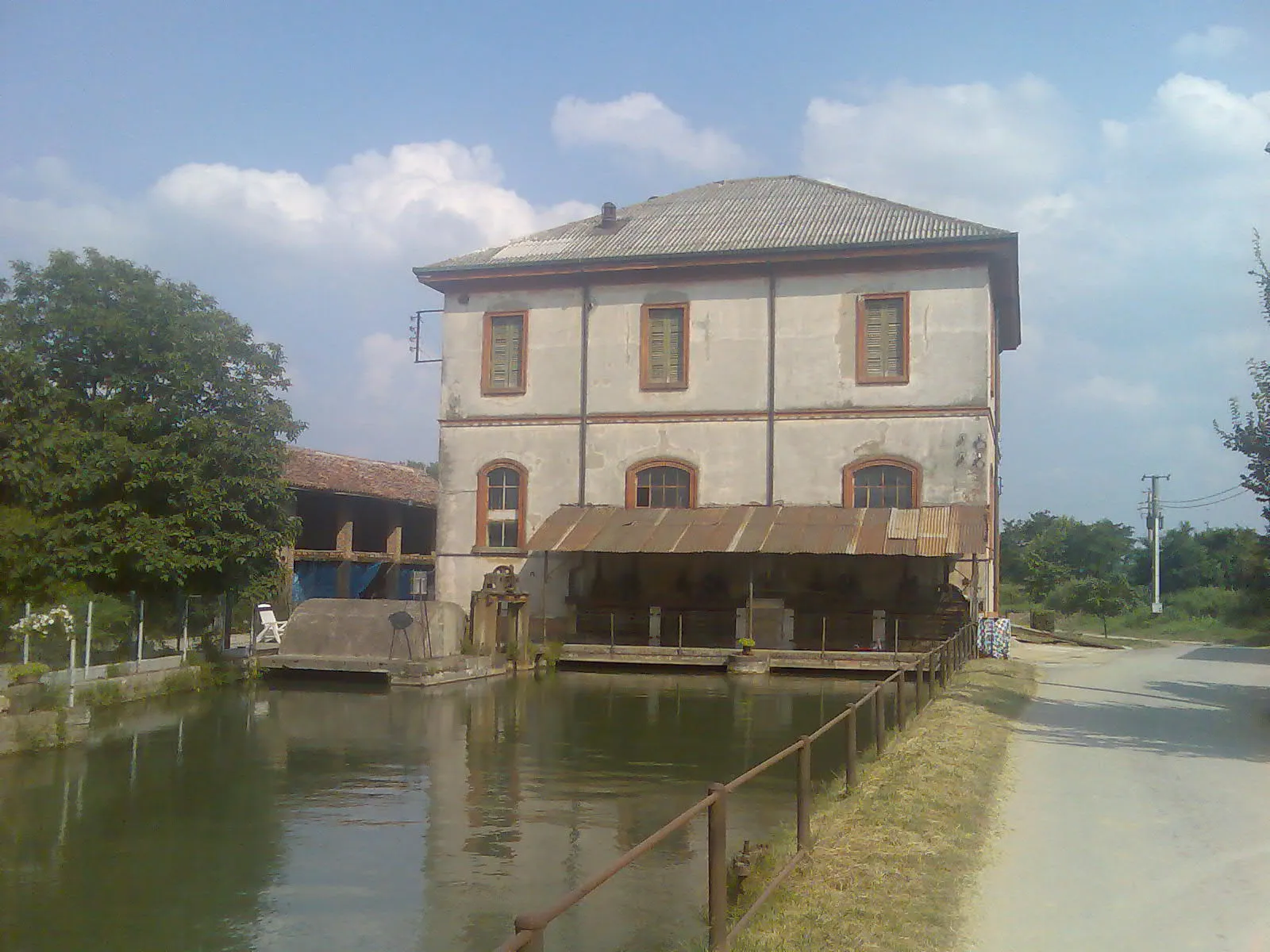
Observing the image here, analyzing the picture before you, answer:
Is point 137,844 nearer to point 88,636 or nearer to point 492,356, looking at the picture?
point 88,636

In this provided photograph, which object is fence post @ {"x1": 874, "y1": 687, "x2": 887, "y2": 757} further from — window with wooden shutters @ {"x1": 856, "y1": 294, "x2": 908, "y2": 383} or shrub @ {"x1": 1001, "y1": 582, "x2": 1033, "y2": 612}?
shrub @ {"x1": 1001, "y1": 582, "x2": 1033, "y2": 612}

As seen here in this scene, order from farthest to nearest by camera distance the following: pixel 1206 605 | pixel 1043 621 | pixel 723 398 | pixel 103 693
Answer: pixel 1206 605, pixel 1043 621, pixel 723 398, pixel 103 693

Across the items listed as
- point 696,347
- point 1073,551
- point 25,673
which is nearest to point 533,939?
point 25,673

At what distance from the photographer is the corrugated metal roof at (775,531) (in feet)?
73.0

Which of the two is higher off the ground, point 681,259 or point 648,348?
point 681,259

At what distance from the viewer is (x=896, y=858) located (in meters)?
6.98

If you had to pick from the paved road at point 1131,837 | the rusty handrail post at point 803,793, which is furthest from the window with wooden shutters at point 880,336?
the rusty handrail post at point 803,793

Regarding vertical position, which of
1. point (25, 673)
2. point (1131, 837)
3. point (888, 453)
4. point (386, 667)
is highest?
point (888, 453)

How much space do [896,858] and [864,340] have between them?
65.4 feet

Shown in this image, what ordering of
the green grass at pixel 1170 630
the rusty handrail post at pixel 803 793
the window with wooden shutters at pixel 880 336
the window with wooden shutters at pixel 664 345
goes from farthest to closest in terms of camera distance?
the green grass at pixel 1170 630 < the window with wooden shutters at pixel 664 345 < the window with wooden shutters at pixel 880 336 < the rusty handrail post at pixel 803 793

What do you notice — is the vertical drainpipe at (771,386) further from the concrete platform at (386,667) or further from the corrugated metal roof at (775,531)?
the concrete platform at (386,667)

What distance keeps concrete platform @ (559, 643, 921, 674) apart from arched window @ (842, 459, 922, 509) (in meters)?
3.47

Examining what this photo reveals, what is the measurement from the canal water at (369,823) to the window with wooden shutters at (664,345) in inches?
457

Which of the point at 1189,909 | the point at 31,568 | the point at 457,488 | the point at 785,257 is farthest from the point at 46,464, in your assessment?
the point at 1189,909
